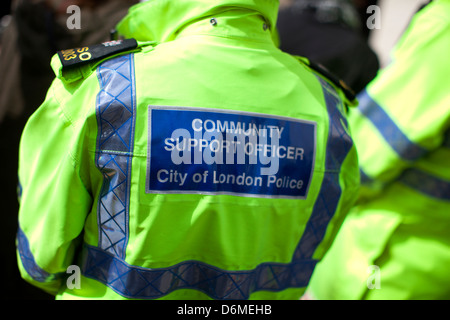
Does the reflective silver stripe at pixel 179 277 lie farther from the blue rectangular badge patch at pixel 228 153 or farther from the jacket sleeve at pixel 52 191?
the blue rectangular badge patch at pixel 228 153

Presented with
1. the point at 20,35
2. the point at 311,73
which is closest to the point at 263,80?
the point at 311,73

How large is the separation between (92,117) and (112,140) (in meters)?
0.06

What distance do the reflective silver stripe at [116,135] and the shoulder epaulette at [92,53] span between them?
2 centimetres

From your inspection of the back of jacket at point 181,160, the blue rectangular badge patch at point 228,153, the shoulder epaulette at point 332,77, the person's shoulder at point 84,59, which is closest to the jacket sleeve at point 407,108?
the shoulder epaulette at point 332,77

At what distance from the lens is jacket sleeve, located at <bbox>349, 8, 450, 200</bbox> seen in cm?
115

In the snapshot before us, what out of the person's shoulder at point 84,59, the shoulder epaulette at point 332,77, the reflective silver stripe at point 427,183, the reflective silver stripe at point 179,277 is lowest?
the reflective silver stripe at point 179,277

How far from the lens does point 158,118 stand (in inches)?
30.5

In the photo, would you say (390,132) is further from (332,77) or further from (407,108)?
(332,77)

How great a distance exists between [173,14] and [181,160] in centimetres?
37

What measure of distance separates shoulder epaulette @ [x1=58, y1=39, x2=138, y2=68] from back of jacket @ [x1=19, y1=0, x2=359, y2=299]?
16mm

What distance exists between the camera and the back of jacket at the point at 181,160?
0.79 metres

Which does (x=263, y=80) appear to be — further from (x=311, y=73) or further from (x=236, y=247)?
(x=236, y=247)

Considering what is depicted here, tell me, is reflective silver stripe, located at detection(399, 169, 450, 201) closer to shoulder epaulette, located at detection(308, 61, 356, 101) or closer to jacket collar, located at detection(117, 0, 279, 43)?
shoulder epaulette, located at detection(308, 61, 356, 101)

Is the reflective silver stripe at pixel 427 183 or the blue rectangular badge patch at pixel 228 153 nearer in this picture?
the blue rectangular badge patch at pixel 228 153
